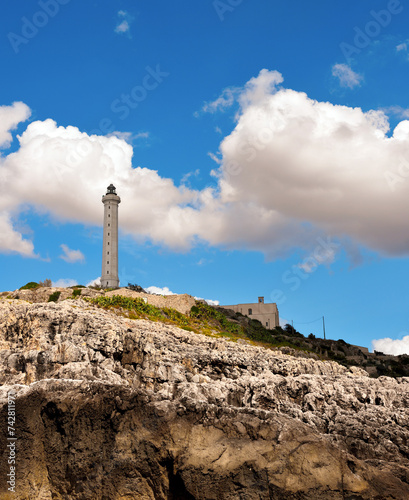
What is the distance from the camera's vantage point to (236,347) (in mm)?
38438

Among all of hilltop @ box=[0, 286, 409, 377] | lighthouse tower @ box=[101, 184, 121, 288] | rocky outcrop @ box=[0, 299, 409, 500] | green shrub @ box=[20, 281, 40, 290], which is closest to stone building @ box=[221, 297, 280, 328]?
hilltop @ box=[0, 286, 409, 377]

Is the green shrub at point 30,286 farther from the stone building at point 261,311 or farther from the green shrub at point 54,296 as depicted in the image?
the stone building at point 261,311

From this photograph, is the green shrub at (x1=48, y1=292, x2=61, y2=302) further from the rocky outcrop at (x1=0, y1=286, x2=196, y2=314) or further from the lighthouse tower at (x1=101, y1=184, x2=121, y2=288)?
the lighthouse tower at (x1=101, y1=184, x2=121, y2=288)

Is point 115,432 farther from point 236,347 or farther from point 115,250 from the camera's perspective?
point 115,250

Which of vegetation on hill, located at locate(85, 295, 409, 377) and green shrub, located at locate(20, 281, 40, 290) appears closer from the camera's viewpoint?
vegetation on hill, located at locate(85, 295, 409, 377)

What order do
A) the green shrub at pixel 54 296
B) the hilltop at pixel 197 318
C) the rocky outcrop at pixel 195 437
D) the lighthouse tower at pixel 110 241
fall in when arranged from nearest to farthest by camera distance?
1. the rocky outcrop at pixel 195 437
2. the hilltop at pixel 197 318
3. the green shrub at pixel 54 296
4. the lighthouse tower at pixel 110 241

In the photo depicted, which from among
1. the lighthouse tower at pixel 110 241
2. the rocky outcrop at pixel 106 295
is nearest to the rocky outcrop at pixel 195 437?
the rocky outcrop at pixel 106 295

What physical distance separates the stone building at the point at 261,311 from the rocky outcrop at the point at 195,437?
53458 millimetres

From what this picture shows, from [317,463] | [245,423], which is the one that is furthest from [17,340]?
[317,463]

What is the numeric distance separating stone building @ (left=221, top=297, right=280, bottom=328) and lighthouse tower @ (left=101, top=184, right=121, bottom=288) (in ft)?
63.6

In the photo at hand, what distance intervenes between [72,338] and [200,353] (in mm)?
8490

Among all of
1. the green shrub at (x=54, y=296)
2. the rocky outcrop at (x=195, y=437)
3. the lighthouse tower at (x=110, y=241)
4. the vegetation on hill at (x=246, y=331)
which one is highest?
the lighthouse tower at (x=110, y=241)

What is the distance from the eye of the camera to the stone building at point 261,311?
78.8 meters

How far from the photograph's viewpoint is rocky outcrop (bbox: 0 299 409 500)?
17281 mm
